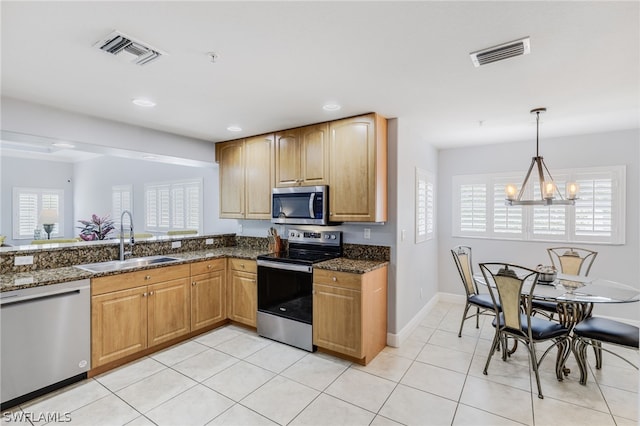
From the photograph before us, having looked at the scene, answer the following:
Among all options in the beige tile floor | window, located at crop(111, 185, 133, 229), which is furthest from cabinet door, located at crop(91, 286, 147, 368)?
window, located at crop(111, 185, 133, 229)

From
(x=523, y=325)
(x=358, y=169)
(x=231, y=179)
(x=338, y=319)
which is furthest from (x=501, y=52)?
(x=231, y=179)

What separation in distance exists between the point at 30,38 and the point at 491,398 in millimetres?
3909

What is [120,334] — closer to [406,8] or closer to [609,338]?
[406,8]

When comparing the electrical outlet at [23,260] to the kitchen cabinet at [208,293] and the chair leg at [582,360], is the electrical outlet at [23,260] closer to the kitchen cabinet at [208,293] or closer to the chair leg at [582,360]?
the kitchen cabinet at [208,293]

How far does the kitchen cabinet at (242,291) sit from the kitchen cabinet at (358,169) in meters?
1.21

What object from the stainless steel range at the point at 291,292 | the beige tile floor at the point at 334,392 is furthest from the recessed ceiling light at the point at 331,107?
the beige tile floor at the point at 334,392

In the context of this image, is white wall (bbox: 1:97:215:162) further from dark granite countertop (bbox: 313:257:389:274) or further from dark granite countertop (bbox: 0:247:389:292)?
dark granite countertop (bbox: 313:257:389:274)

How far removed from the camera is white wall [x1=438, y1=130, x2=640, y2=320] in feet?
12.3

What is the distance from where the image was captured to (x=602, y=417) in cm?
217

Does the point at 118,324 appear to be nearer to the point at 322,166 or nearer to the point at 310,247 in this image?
the point at 310,247

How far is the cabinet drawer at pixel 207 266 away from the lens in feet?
11.5

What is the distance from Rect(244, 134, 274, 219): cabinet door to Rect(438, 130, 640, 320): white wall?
2734 millimetres

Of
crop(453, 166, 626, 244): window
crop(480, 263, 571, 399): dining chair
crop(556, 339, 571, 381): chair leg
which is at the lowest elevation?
crop(556, 339, 571, 381): chair leg

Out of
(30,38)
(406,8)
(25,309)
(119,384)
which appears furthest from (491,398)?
(30,38)
